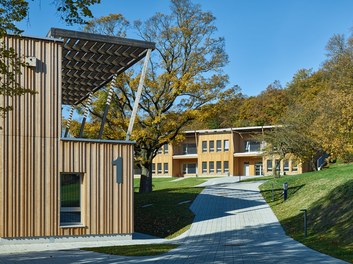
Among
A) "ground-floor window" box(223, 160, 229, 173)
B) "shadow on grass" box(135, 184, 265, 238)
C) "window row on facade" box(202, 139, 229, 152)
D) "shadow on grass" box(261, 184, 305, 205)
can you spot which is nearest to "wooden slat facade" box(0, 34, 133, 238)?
"shadow on grass" box(135, 184, 265, 238)

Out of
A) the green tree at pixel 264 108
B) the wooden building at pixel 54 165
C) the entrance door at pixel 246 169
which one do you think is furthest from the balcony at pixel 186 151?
the wooden building at pixel 54 165

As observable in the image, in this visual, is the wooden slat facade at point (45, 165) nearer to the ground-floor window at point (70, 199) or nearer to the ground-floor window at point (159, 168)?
the ground-floor window at point (70, 199)

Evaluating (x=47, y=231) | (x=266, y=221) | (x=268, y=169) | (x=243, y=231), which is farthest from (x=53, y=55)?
(x=268, y=169)

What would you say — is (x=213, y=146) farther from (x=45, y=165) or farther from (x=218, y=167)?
(x=45, y=165)

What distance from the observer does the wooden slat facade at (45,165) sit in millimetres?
15977

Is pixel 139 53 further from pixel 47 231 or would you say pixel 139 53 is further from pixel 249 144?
pixel 249 144

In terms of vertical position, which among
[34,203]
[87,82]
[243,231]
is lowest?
[243,231]

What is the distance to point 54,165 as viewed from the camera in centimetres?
1666

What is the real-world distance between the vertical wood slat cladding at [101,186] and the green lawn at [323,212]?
581 centimetres

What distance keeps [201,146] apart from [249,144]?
5679 millimetres

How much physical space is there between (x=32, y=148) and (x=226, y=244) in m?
6.82

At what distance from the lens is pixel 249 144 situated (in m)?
59.2

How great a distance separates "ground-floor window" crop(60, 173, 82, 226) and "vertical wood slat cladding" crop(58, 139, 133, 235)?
0.67ft

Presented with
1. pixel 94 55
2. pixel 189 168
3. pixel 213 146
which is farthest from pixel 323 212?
pixel 189 168
